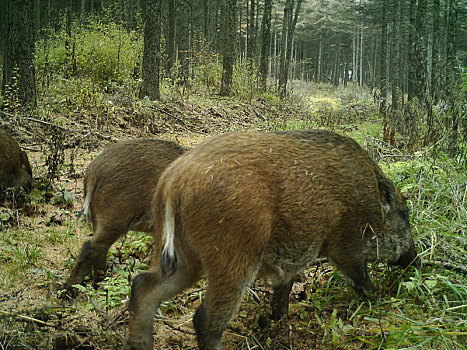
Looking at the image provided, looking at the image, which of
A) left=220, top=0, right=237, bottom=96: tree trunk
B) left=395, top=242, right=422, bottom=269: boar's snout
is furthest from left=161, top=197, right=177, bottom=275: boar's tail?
left=220, top=0, right=237, bottom=96: tree trunk

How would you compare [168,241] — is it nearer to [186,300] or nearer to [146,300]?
[146,300]

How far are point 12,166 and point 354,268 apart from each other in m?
4.43

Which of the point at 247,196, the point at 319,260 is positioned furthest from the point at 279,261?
the point at 319,260

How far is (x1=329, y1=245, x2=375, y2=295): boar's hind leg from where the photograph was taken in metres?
3.03

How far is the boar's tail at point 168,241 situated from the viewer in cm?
241

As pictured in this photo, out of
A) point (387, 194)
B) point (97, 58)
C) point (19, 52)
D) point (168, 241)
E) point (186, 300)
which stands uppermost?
point (97, 58)

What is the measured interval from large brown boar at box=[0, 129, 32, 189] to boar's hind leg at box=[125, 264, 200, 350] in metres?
3.59

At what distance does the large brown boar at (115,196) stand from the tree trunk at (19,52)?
5209 mm

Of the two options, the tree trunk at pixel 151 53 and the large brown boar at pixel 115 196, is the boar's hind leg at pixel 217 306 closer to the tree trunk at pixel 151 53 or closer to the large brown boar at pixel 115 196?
the large brown boar at pixel 115 196

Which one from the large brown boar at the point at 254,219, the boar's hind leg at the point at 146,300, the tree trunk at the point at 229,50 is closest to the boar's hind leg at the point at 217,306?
the large brown boar at the point at 254,219

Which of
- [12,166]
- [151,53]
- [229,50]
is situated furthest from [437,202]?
[229,50]

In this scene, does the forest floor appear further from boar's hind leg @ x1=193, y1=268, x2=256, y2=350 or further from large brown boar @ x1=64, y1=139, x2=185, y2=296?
boar's hind leg @ x1=193, y1=268, x2=256, y2=350

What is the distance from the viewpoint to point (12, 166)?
524 cm

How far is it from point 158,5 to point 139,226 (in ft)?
29.2
